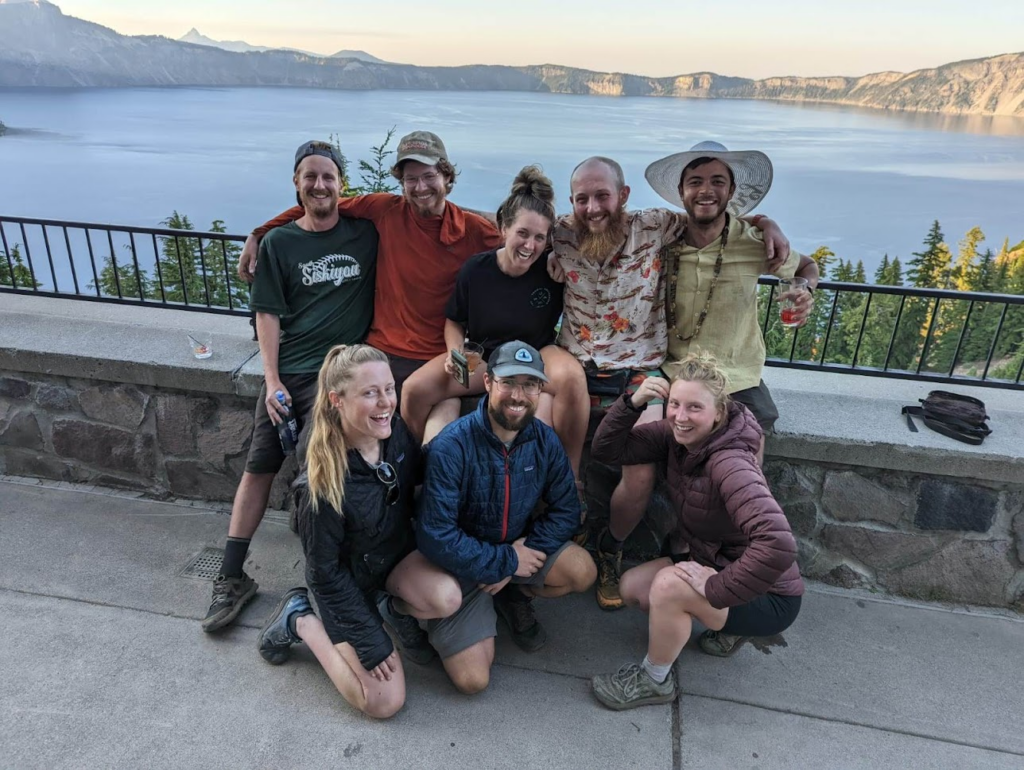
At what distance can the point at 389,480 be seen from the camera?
2141mm

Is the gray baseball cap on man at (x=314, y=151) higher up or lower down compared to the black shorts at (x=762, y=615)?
higher up

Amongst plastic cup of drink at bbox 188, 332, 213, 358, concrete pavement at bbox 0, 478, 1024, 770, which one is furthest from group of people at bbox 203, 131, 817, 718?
plastic cup of drink at bbox 188, 332, 213, 358

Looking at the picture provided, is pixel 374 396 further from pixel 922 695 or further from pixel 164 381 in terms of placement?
pixel 922 695

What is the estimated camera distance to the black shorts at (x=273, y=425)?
8.89 feet

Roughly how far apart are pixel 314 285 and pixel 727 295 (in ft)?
5.68

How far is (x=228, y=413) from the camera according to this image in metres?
3.20

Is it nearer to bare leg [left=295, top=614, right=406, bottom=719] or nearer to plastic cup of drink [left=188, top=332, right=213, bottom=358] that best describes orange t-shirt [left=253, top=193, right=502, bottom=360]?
plastic cup of drink [left=188, top=332, right=213, bottom=358]

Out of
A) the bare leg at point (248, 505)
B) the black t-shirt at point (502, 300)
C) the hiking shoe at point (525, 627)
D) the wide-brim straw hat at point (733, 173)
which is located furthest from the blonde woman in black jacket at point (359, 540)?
the wide-brim straw hat at point (733, 173)

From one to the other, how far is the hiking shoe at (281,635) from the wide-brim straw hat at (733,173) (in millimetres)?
2208

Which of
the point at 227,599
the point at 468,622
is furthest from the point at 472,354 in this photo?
the point at 227,599

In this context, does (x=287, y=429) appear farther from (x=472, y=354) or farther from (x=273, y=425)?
(x=472, y=354)

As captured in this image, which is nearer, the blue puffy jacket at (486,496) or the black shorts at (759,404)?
the blue puffy jacket at (486,496)

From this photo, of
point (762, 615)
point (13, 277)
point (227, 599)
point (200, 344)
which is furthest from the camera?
point (13, 277)

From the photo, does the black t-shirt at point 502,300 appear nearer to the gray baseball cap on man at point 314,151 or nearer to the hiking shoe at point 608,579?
the gray baseball cap on man at point 314,151
